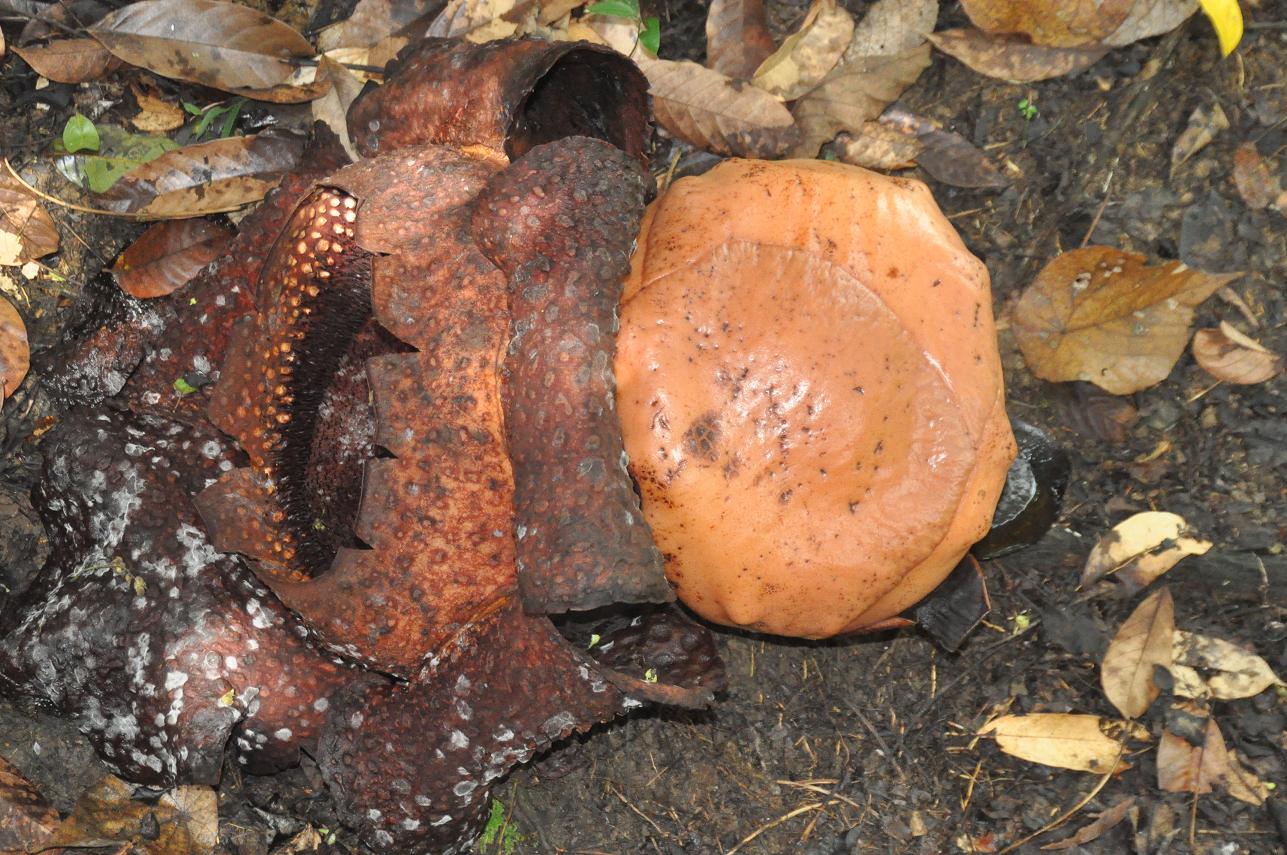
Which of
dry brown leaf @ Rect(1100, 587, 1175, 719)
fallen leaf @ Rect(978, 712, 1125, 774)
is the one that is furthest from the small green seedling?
dry brown leaf @ Rect(1100, 587, 1175, 719)

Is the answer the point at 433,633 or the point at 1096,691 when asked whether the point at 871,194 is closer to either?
the point at 433,633

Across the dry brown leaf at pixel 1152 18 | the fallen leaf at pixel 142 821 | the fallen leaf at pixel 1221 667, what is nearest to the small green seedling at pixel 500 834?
the fallen leaf at pixel 142 821

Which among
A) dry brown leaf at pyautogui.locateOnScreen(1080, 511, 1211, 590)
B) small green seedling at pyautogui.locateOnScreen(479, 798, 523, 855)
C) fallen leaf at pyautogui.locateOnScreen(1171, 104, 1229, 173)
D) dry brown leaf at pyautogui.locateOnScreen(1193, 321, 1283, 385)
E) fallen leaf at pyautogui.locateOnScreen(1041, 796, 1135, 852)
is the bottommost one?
small green seedling at pyautogui.locateOnScreen(479, 798, 523, 855)

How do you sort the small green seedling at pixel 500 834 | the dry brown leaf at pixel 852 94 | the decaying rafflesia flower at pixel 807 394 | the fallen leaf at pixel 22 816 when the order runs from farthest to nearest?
the dry brown leaf at pixel 852 94, the small green seedling at pixel 500 834, the fallen leaf at pixel 22 816, the decaying rafflesia flower at pixel 807 394

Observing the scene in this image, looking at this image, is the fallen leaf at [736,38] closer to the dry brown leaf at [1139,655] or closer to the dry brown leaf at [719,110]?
the dry brown leaf at [719,110]

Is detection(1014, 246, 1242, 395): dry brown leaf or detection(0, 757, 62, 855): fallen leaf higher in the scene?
detection(1014, 246, 1242, 395): dry brown leaf

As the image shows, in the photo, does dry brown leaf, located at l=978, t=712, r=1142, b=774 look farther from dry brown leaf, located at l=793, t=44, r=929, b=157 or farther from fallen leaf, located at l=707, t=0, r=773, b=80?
fallen leaf, located at l=707, t=0, r=773, b=80

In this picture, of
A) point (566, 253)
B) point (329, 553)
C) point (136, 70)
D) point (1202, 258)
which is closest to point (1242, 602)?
point (1202, 258)
